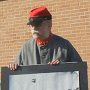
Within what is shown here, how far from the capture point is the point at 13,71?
350 centimetres

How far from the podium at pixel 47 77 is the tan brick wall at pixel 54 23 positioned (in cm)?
370

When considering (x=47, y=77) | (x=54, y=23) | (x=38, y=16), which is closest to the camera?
(x=47, y=77)

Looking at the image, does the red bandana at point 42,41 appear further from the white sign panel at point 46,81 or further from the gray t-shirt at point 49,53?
the white sign panel at point 46,81

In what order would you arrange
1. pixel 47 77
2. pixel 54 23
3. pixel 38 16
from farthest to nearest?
pixel 54 23 < pixel 38 16 < pixel 47 77

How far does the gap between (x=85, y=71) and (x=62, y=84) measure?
0.73ft

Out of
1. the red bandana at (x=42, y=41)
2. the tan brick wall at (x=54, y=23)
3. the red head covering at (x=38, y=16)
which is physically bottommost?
the tan brick wall at (x=54, y=23)

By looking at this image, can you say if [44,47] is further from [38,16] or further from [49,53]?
[38,16]

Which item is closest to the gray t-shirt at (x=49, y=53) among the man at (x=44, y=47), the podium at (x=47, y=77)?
the man at (x=44, y=47)

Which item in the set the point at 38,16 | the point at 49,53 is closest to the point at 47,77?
the point at 49,53

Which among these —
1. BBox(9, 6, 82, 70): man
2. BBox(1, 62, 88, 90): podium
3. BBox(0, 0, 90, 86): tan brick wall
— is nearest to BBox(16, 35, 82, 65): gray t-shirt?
BBox(9, 6, 82, 70): man

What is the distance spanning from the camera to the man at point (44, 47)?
349 cm

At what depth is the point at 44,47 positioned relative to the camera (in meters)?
3.62

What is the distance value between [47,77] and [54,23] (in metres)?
4.15

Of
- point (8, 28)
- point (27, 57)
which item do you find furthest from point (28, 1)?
point (27, 57)
